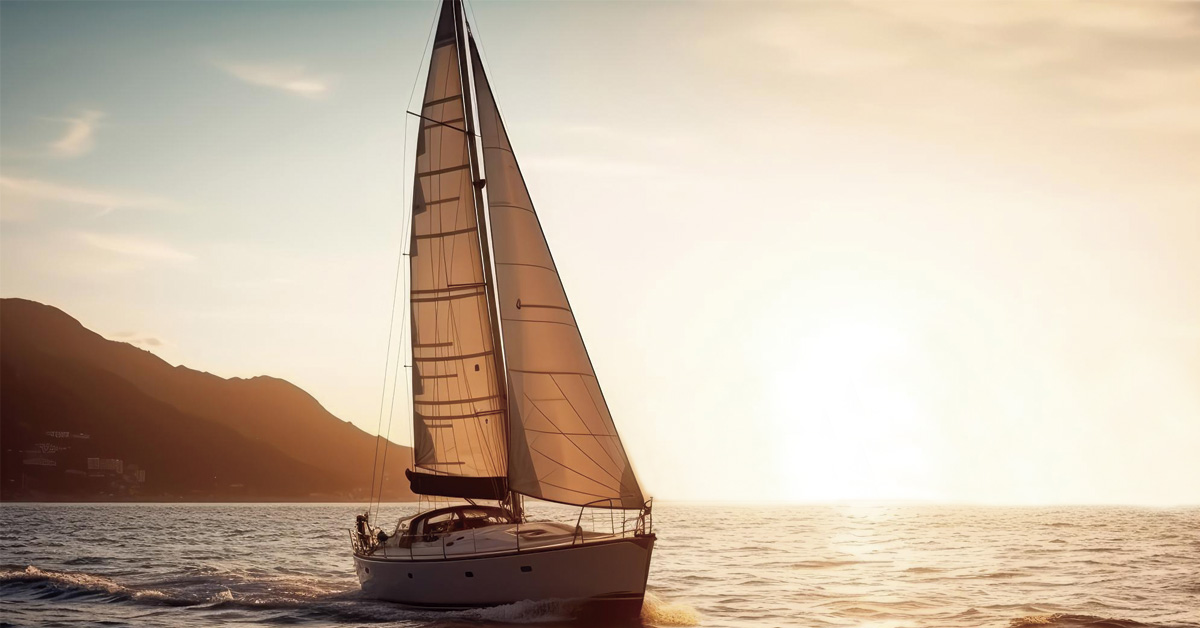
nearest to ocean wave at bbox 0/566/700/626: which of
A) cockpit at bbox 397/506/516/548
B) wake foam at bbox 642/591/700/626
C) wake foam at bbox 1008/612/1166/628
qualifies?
wake foam at bbox 642/591/700/626

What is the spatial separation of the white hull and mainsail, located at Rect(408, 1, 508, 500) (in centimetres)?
375

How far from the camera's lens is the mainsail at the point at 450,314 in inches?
1288

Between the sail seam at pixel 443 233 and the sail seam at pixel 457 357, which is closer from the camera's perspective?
the sail seam at pixel 457 357

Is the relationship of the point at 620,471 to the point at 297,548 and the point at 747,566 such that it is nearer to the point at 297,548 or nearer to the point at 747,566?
the point at 747,566

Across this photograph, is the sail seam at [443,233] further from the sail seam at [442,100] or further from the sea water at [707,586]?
the sea water at [707,586]

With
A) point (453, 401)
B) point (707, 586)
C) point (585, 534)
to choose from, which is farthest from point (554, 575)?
point (707, 586)

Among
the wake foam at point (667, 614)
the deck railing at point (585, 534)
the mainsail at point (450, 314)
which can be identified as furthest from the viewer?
the mainsail at point (450, 314)

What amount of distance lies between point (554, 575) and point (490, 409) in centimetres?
709

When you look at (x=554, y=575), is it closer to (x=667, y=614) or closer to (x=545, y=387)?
(x=545, y=387)

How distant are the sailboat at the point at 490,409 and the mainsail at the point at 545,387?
0.11 feet

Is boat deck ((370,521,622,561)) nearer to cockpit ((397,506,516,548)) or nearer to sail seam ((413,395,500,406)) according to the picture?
cockpit ((397,506,516,548))

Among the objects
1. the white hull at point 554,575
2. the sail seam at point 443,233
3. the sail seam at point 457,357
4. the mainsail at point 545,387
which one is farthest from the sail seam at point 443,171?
the white hull at point 554,575

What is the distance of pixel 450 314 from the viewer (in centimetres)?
3338

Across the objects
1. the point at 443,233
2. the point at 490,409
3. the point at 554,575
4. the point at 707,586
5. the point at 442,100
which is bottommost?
the point at 707,586
